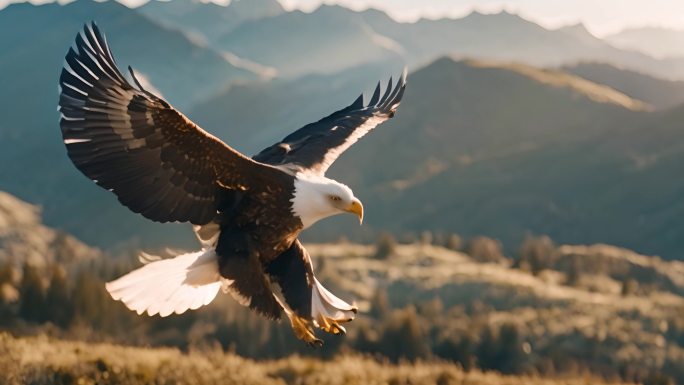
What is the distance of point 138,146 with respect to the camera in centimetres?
741

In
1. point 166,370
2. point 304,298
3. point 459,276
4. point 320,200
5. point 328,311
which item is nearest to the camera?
point 320,200

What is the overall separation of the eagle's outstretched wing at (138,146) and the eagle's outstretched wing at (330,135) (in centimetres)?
105

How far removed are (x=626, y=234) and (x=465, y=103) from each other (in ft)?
238

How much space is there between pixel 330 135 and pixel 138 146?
2.92 meters

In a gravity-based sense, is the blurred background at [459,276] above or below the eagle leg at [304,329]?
below

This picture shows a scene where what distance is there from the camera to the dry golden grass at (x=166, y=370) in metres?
10.2

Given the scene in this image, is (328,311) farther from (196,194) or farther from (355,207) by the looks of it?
(196,194)

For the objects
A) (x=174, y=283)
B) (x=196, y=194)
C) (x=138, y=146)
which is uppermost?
(x=138, y=146)

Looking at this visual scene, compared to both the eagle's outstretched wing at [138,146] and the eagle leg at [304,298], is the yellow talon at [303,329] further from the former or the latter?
the eagle's outstretched wing at [138,146]

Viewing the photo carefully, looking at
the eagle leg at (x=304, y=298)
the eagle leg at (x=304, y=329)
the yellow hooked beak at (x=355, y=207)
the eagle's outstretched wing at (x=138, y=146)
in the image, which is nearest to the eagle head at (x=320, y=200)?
the yellow hooked beak at (x=355, y=207)

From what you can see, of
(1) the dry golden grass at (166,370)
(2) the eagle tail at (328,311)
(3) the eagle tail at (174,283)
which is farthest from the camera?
(1) the dry golden grass at (166,370)

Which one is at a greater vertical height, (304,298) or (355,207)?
(355,207)

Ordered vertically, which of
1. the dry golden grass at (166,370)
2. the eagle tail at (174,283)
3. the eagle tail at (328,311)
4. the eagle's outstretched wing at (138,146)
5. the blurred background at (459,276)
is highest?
the eagle's outstretched wing at (138,146)

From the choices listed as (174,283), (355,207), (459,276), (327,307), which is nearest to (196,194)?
(174,283)
